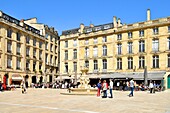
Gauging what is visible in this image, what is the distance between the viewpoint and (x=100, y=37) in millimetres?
42281

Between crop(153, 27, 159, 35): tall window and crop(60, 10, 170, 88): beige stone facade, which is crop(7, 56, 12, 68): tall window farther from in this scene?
crop(153, 27, 159, 35): tall window

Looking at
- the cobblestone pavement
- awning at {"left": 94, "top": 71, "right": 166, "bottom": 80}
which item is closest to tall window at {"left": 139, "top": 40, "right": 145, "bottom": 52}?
awning at {"left": 94, "top": 71, "right": 166, "bottom": 80}

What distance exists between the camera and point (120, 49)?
39781 mm

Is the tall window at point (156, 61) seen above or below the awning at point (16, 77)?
above

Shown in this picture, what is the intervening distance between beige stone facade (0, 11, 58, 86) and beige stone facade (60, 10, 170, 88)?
5.26 meters

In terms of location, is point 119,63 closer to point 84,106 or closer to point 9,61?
point 9,61

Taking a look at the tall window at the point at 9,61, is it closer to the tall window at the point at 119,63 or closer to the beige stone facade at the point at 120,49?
the beige stone facade at the point at 120,49

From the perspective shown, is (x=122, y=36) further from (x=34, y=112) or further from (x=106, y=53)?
(x=34, y=112)

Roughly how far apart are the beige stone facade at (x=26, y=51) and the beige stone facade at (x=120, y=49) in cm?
526

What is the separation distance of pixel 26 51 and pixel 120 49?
17.7m

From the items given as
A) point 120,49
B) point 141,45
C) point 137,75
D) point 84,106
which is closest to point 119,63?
point 120,49

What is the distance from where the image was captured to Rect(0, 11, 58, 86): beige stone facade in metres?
39.2

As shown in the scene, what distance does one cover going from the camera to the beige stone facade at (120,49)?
35312 millimetres

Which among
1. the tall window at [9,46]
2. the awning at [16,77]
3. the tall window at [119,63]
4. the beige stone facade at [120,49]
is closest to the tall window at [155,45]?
the beige stone facade at [120,49]
